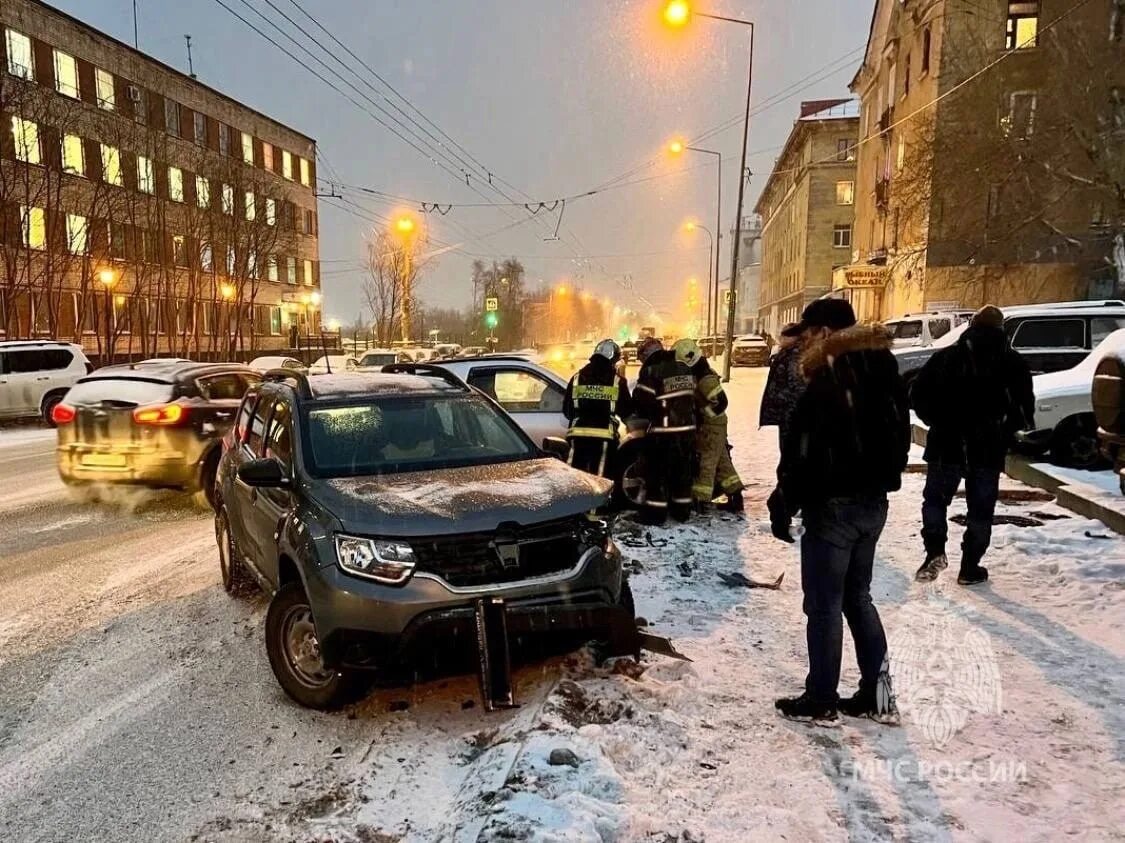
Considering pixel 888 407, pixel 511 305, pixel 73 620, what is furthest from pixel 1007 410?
pixel 511 305

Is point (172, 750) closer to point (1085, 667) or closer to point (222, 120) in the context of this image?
point (1085, 667)

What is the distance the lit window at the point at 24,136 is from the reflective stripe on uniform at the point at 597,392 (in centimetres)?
2477

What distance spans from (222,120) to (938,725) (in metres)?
48.6

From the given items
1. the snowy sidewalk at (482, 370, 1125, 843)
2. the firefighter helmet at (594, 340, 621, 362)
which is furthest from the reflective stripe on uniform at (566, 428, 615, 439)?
the snowy sidewalk at (482, 370, 1125, 843)

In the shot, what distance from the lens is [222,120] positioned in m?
43.5

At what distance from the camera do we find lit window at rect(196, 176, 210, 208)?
34.6 m

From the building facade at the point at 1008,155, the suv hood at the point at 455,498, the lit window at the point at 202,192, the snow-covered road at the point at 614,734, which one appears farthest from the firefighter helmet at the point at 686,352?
the lit window at the point at 202,192

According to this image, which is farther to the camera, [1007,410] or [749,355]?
[749,355]

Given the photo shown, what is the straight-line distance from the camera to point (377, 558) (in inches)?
138

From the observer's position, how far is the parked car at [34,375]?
56.9 feet

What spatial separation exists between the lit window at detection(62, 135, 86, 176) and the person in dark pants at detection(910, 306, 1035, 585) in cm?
3509

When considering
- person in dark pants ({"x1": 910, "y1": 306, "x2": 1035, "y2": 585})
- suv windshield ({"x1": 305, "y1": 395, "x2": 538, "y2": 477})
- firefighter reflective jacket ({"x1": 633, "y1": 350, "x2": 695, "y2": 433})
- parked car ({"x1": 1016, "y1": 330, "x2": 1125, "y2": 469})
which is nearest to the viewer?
suv windshield ({"x1": 305, "y1": 395, "x2": 538, "y2": 477})

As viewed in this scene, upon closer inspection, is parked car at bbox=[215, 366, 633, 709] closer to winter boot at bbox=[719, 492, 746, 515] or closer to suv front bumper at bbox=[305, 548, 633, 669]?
suv front bumper at bbox=[305, 548, 633, 669]

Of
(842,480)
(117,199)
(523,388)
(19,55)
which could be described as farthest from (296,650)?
(19,55)
